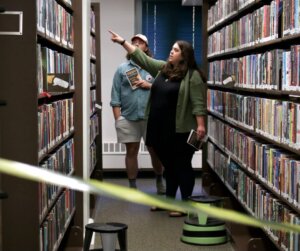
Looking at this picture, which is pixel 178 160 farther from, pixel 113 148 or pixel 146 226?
pixel 113 148

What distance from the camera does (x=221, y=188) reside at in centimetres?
570

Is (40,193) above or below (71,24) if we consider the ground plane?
below

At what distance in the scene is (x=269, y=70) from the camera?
3.34 meters

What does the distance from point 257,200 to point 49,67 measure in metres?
1.58

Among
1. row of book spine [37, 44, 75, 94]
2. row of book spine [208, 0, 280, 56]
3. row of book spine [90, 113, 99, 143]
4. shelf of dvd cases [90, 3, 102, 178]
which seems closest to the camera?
row of book spine [37, 44, 75, 94]

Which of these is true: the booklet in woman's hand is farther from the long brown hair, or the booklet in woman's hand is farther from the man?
the man

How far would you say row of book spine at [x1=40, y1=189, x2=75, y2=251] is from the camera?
2827 millimetres

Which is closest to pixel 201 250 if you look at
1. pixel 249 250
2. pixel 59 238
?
pixel 249 250

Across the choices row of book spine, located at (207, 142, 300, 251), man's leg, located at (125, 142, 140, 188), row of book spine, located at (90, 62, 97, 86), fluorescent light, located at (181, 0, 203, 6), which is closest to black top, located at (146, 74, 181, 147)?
row of book spine, located at (207, 142, 300, 251)

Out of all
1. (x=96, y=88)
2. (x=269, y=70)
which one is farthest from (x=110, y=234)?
(x=96, y=88)

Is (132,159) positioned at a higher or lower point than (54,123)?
lower

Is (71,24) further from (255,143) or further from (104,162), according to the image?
(104,162)

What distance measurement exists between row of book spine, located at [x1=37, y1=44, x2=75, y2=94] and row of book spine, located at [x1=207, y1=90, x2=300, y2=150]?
1153mm

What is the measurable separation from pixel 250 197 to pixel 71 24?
1674 mm
